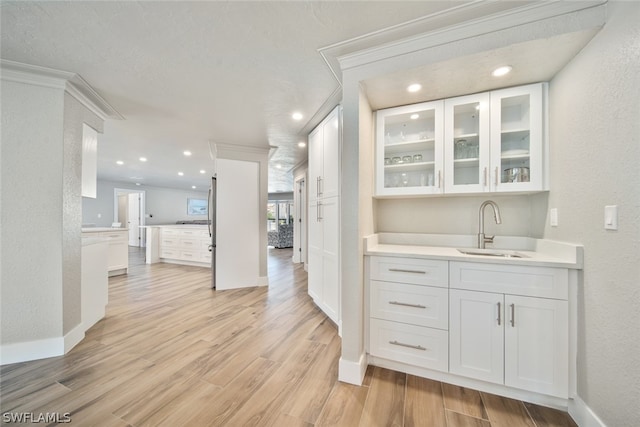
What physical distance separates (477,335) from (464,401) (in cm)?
41

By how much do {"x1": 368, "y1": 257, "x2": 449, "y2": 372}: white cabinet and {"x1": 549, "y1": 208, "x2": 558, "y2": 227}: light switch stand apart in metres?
0.81

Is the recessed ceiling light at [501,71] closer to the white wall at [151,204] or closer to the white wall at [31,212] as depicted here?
the white wall at [31,212]

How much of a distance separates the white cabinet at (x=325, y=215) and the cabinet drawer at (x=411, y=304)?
0.70 metres

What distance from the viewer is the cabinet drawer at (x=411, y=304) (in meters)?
1.60

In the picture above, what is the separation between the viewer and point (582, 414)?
1252mm

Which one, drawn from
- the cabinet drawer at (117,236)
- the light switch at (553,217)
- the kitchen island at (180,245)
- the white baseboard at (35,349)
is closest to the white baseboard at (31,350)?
the white baseboard at (35,349)

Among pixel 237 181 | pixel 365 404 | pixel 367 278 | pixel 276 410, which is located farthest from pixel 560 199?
pixel 237 181

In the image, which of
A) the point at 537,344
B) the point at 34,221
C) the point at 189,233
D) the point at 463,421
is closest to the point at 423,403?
the point at 463,421

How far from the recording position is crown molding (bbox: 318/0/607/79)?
4.07 ft

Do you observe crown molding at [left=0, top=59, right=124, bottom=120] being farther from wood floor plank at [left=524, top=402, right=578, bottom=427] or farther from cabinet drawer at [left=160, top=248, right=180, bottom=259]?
cabinet drawer at [left=160, top=248, right=180, bottom=259]

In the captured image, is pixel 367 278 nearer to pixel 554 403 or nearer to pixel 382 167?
pixel 382 167

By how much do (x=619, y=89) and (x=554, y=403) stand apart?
1777mm

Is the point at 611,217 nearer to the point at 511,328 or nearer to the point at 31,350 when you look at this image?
the point at 511,328

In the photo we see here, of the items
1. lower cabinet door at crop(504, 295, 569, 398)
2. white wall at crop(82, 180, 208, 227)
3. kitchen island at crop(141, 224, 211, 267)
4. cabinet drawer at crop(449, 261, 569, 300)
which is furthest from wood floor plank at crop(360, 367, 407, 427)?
white wall at crop(82, 180, 208, 227)
